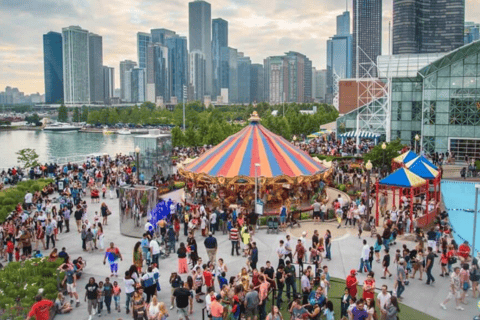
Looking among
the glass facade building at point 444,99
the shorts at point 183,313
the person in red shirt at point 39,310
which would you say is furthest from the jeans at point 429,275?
the glass facade building at point 444,99

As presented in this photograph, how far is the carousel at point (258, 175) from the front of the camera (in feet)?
81.7

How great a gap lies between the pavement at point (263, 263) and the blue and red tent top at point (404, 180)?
3.00m

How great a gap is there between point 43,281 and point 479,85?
4026cm

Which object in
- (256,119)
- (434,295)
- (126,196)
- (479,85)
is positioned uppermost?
(479,85)

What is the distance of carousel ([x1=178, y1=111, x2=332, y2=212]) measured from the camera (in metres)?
24.9

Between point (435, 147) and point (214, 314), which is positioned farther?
point (435, 147)

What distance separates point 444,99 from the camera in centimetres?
4409

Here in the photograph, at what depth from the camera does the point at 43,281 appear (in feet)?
46.9

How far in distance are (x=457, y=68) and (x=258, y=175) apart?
2776 cm

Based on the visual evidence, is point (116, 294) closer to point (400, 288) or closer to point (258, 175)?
point (400, 288)

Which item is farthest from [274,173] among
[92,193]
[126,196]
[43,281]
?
[43,281]

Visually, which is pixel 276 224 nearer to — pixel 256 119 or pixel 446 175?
pixel 256 119

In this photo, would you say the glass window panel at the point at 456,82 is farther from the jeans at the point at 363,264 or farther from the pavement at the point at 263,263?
the jeans at the point at 363,264

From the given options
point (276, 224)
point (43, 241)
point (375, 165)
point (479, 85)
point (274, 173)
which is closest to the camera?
point (43, 241)
